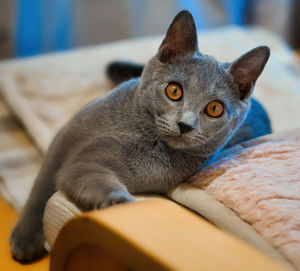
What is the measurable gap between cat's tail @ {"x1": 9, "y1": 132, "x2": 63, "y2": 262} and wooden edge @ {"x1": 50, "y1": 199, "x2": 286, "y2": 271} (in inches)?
15.0

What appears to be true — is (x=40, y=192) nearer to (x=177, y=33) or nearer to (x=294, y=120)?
(x=177, y=33)

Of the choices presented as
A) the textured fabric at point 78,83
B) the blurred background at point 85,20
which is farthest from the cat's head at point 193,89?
the blurred background at point 85,20

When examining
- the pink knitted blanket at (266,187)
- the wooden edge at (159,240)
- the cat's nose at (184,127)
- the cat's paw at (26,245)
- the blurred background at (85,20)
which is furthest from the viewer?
the blurred background at (85,20)

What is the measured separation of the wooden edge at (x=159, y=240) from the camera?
0.63m

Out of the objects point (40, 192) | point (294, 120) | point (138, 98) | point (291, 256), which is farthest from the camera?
point (294, 120)

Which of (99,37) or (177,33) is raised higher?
(177,33)

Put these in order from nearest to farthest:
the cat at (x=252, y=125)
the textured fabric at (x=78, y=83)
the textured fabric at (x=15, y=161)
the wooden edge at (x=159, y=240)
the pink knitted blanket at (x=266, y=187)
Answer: the wooden edge at (x=159, y=240) → the pink knitted blanket at (x=266, y=187) → the cat at (x=252, y=125) → the textured fabric at (x=15, y=161) → the textured fabric at (x=78, y=83)

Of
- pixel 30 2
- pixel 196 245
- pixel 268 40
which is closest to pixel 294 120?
pixel 268 40

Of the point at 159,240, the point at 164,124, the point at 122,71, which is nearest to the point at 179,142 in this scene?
the point at 164,124

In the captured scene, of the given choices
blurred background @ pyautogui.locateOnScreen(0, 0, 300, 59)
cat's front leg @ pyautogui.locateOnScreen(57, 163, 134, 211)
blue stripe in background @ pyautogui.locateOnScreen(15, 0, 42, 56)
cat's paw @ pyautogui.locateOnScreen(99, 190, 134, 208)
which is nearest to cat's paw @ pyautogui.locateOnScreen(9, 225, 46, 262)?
cat's front leg @ pyautogui.locateOnScreen(57, 163, 134, 211)

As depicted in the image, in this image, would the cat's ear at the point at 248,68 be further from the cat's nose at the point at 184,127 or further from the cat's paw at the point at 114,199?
the cat's paw at the point at 114,199

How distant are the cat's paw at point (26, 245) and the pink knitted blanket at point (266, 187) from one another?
46 centimetres

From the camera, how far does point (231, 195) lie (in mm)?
928

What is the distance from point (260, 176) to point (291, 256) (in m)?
0.22
